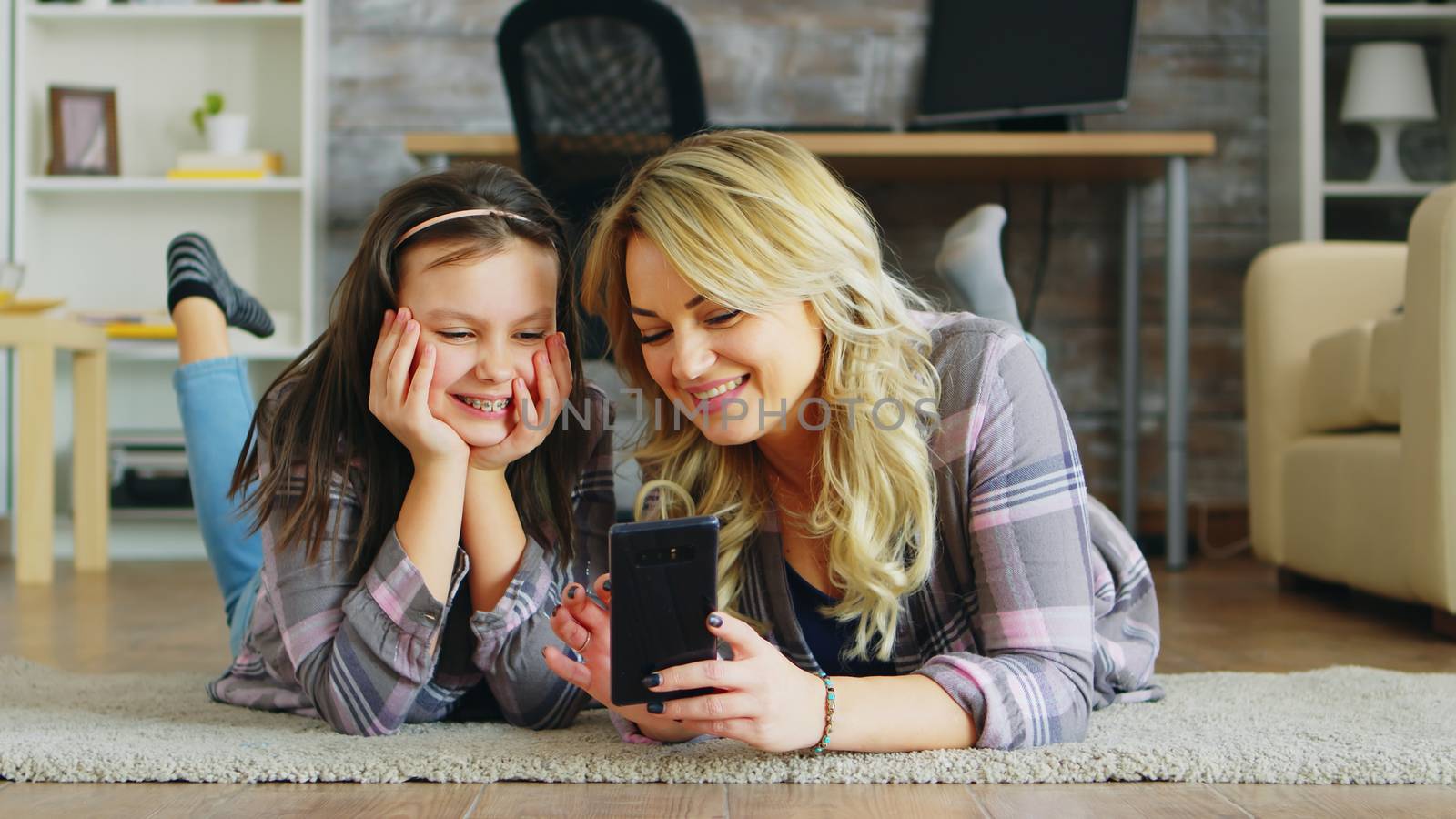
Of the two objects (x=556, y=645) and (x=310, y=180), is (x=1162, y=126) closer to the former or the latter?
(x=310, y=180)

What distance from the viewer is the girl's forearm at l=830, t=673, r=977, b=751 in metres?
0.84

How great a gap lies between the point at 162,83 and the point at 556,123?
1297mm

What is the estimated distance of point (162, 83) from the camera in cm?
286

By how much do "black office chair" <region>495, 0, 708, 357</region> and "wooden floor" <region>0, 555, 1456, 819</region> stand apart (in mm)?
896

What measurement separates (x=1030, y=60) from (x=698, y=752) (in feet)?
6.54

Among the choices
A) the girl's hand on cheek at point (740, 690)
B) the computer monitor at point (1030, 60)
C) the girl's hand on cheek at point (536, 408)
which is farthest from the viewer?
the computer monitor at point (1030, 60)

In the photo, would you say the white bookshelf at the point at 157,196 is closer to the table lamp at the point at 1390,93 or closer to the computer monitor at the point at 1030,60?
the computer monitor at the point at 1030,60

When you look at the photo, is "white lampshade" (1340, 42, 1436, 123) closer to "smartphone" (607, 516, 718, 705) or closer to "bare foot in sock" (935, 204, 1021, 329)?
"bare foot in sock" (935, 204, 1021, 329)

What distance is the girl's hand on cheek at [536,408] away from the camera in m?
0.98

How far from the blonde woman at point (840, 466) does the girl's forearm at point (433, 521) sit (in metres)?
0.14

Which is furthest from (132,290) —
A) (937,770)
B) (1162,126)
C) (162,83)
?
(937,770)

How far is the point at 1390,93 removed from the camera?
258cm

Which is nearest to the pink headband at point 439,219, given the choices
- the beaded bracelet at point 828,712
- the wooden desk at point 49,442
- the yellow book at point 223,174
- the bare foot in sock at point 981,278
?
the beaded bracelet at point 828,712

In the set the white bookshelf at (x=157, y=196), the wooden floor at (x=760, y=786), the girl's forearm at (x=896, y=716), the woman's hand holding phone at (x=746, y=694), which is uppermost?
the white bookshelf at (x=157, y=196)
